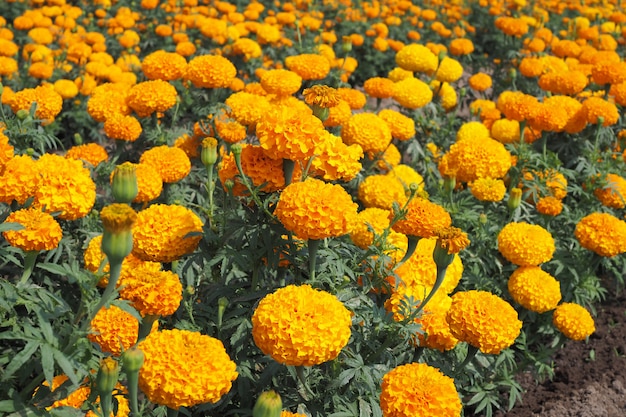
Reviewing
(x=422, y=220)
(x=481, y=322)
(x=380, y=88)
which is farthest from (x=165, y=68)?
(x=481, y=322)

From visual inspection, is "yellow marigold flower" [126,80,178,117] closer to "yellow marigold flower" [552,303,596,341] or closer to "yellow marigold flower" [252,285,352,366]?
"yellow marigold flower" [252,285,352,366]

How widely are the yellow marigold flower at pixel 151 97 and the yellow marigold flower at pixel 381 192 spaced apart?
1.32 meters

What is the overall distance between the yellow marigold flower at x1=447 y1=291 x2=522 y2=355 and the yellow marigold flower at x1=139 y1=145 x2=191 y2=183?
1.53 m

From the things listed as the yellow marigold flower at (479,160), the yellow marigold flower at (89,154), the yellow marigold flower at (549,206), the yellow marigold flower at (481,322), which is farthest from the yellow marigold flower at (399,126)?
the yellow marigold flower at (89,154)

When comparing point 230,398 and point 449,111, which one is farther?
point 449,111

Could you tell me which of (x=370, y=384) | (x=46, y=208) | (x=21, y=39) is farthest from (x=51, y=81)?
(x=370, y=384)

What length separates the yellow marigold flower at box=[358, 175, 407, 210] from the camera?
358cm

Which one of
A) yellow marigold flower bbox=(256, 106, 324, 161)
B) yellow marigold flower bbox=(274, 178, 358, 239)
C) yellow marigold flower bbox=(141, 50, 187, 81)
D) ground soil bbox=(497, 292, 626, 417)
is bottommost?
ground soil bbox=(497, 292, 626, 417)

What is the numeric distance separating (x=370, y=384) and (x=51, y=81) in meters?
4.55

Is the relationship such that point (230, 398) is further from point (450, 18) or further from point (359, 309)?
point (450, 18)

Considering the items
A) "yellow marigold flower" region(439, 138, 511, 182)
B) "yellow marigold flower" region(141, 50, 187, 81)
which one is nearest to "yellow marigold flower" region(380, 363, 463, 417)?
"yellow marigold flower" region(439, 138, 511, 182)

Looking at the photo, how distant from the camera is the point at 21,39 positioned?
6.45 m

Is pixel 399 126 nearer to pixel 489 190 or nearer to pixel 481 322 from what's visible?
pixel 489 190

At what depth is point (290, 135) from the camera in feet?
7.23
